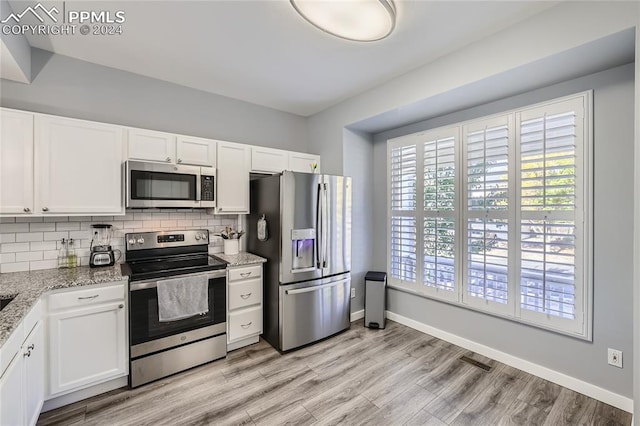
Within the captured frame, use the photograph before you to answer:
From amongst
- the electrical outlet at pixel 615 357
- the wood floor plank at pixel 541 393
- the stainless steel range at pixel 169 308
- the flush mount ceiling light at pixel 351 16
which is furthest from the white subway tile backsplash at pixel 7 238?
the electrical outlet at pixel 615 357

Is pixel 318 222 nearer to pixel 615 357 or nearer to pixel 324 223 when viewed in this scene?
pixel 324 223

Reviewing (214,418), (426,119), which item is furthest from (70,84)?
(426,119)

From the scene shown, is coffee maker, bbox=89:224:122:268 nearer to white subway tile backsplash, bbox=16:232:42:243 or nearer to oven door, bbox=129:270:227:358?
white subway tile backsplash, bbox=16:232:42:243

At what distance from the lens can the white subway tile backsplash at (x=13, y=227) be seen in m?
2.25

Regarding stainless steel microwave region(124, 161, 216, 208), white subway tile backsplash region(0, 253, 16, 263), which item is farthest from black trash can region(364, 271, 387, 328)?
white subway tile backsplash region(0, 253, 16, 263)

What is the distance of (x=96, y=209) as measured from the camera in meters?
2.37

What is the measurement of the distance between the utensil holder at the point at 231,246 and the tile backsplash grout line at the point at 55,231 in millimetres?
437

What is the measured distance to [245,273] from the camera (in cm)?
286

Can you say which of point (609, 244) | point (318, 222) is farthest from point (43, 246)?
point (609, 244)

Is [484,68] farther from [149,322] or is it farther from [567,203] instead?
[149,322]

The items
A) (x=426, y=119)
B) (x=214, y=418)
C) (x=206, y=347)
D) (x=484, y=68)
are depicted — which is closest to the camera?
(x=214, y=418)

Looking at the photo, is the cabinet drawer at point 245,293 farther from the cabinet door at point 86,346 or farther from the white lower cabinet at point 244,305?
the cabinet door at point 86,346

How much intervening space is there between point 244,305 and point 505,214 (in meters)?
2.65

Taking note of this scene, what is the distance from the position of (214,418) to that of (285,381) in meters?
0.61
